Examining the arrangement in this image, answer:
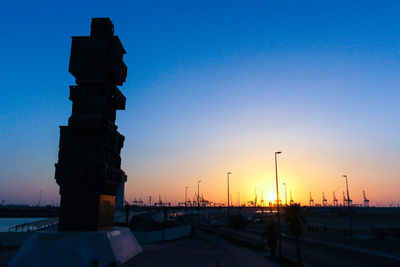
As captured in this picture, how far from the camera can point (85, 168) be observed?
3158 cm

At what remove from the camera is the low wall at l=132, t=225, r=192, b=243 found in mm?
48875

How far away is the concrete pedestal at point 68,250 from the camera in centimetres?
2608

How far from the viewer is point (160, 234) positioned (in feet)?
170

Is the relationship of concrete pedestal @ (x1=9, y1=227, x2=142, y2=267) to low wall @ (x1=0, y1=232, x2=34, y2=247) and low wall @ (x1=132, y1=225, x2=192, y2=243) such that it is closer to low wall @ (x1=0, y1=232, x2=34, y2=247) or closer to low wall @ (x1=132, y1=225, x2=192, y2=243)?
low wall @ (x1=132, y1=225, x2=192, y2=243)

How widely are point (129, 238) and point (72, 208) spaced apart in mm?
8370

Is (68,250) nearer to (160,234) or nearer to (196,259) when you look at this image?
(196,259)

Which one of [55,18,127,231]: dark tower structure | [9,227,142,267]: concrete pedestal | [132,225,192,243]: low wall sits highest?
[55,18,127,231]: dark tower structure

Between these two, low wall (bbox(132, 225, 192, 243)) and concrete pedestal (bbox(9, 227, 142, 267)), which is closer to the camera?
concrete pedestal (bbox(9, 227, 142, 267))

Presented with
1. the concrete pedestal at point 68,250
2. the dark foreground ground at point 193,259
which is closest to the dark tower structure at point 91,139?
the concrete pedestal at point 68,250

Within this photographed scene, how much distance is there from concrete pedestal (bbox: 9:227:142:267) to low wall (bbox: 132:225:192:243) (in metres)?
19.3

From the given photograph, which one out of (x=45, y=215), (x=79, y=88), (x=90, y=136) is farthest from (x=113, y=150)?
(x=45, y=215)

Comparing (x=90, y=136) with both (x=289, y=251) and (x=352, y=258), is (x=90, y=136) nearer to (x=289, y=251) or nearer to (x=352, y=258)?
(x=289, y=251)

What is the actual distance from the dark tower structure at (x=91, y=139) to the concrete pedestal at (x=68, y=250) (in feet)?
7.03

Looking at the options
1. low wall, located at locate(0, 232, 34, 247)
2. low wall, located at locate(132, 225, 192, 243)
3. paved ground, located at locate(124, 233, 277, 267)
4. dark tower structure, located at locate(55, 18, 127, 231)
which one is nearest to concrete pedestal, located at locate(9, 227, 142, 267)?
dark tower structure, located at locate(55, 18, 127, 231)
